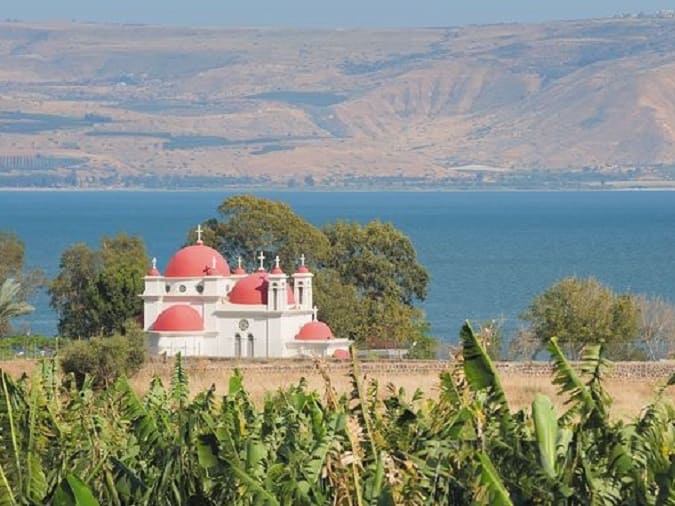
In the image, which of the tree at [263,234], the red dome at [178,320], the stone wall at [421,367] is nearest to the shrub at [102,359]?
the stone wall at [421,367]

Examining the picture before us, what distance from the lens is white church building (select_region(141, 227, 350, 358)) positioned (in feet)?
155

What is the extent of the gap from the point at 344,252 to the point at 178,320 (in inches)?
579

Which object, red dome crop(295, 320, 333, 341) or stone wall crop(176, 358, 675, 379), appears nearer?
stone wall crop(176, 358, 675, 379)

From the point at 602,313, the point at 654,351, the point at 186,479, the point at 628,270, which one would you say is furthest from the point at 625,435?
the point at 628,270

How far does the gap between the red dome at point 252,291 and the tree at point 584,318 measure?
656cm

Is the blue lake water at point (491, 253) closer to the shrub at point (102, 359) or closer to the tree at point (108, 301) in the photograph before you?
the tree at point (108, 301)

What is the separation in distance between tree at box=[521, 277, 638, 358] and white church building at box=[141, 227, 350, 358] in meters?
4.97

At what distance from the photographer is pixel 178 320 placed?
47531 millimetres

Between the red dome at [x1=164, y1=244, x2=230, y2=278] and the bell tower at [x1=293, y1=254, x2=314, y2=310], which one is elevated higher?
the red dome at [x1=164, y1=244, x2=230, y2=278]

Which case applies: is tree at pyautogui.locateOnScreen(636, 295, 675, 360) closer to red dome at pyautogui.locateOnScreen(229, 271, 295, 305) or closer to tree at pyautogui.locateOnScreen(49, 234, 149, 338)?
red dome at pyautogui.locateOnScreen(229, 271, 295, 305)

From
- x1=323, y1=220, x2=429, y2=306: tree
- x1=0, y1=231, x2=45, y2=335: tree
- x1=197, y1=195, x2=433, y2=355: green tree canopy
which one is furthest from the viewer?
x1=323, y1=220, x2=429, y2=306: tree

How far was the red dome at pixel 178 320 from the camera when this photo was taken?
47281 mm

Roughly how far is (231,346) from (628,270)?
6631 centimetres

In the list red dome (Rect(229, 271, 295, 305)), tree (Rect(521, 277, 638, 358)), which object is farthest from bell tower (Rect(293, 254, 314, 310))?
tree (Rect(521, 277, 638, 358))
